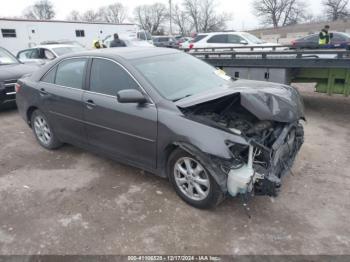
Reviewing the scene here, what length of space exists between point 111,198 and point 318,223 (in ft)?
7.49

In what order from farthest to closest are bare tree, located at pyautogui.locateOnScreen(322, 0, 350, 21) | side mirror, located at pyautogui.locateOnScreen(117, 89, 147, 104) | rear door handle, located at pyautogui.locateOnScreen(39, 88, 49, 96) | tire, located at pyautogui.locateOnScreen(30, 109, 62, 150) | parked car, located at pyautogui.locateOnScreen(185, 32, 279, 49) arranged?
1. bare tree, located at pyautogui.locateOnScreen(322, 0, 350, 21)
2. parked car, located at pyautogui.locateOnScreen(185, 32, 279, 49)
3. tire, located at pyautogui.locateOnScreen(30, 109, 62, 150)
4. rear door handle, located at pyautogui.locateOnScreen(39, 88, 49, 96)
5. side mirror, located at pyautogui.locateOnScreen(117, 89, 147, 104)

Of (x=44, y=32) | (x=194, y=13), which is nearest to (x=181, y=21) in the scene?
(x=194, y=13)

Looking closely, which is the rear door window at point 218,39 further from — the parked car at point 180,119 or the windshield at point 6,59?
the parked car at point 180,119

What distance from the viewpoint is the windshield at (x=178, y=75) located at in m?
3.62

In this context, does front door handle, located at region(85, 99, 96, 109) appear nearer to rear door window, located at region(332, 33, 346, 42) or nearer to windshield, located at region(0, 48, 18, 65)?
windshield, located at region(0, 48, 18, 65)

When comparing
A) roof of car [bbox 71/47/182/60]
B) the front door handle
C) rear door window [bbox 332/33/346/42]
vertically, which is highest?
roof of car [bbox 71/47/182/60]

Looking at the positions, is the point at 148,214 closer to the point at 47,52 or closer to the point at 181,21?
the point at 47,52

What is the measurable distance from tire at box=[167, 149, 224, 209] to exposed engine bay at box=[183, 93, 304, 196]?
201 mm

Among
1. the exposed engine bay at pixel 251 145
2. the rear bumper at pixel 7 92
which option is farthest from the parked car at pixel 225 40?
the exposed engine bay at pixel 251 145

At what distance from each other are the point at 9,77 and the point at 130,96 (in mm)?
5144

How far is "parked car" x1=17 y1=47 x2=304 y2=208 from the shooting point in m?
3.04

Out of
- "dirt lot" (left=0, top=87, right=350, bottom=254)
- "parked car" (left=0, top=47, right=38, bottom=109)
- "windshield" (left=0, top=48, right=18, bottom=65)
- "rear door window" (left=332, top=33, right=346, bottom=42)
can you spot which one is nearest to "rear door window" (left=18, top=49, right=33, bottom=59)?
"windshield" (left=0, top=48, right=18, bottom=65)

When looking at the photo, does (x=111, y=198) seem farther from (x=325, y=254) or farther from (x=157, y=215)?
(x=325, y=254)

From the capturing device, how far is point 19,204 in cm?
364
